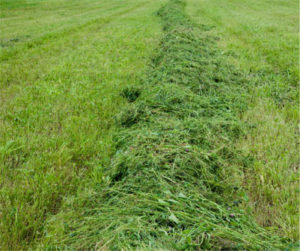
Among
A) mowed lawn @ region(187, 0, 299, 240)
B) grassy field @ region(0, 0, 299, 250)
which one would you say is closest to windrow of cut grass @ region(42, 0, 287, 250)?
grassy field @ region(0, 0, 299, 250)

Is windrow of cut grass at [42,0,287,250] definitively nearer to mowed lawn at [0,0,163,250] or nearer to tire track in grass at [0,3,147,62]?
mowed lawn at [0,0,163,250]

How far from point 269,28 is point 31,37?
8.78 metres

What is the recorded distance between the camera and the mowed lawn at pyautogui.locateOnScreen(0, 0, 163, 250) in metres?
2.01

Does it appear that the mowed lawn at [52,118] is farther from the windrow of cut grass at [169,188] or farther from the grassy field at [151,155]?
the windrow of cut grass at [169,188]

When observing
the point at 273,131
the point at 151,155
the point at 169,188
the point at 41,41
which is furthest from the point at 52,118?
the point at 41,41

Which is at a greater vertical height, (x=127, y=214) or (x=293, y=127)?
(x=127, y=214)

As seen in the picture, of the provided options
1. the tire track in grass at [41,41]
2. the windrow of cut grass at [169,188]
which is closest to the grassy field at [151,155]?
the windrow of cut grass at [169,188]

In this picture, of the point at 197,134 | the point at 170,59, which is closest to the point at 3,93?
the point at 170,59

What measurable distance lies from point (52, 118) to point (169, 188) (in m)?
2.12

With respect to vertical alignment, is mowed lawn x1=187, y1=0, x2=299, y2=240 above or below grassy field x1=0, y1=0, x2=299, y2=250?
below

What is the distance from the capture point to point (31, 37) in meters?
8.59

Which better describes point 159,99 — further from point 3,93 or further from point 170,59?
point 3,93

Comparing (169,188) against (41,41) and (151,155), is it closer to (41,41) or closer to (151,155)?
(151,155)

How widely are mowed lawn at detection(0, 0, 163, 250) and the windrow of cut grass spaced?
0.64 feet
